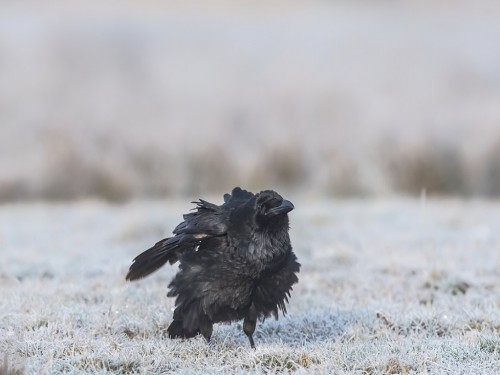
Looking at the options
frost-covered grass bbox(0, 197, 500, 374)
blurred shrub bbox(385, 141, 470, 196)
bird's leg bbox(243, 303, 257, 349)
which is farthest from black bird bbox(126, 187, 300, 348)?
blurred shrub bbox(385, 141, 470, 196)

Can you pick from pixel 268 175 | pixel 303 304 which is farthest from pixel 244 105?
pixel 303 304

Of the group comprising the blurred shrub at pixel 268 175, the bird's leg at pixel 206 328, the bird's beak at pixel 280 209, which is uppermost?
the bird's beak at pixel 280 209

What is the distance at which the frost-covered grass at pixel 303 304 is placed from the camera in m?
5.50

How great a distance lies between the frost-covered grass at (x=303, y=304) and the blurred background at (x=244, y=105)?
437 cm

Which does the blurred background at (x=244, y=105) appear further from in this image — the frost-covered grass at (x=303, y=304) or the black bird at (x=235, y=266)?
the black bird at (x=235, y=266)

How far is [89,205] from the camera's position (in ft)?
48.2

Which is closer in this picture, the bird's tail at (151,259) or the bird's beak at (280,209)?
the bird's beak at (280,209)

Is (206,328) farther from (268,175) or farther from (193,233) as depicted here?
(268,175)

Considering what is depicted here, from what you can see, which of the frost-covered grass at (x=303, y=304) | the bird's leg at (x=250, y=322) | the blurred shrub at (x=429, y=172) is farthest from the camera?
the blurred shrub at (x=429, y=172)

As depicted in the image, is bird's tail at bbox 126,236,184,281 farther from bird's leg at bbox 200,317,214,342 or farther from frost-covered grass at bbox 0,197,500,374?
bird's leg at bbox 200,317,214,342

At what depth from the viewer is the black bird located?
5797 mm

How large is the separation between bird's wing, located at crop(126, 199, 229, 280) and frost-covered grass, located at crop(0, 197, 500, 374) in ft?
1.51

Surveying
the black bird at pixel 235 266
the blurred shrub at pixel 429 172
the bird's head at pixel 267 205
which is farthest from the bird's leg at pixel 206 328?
the blurred shrub at pixel 429 172

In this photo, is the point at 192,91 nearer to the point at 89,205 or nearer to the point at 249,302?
the point at 89,205
